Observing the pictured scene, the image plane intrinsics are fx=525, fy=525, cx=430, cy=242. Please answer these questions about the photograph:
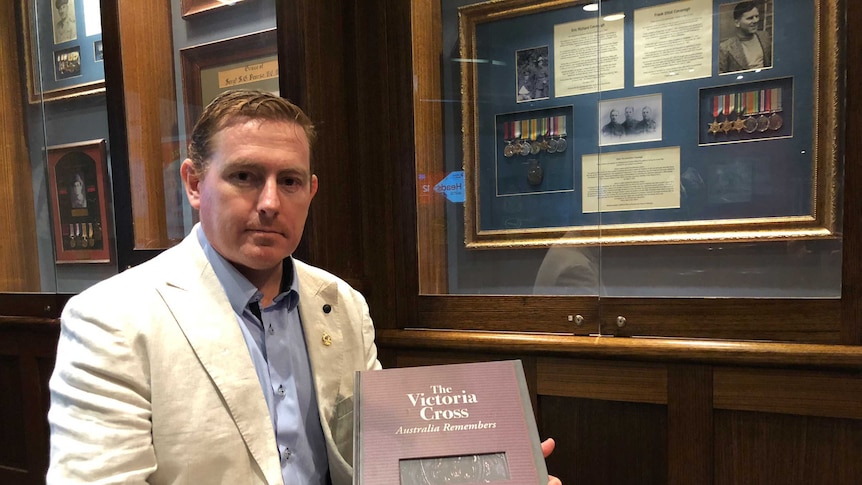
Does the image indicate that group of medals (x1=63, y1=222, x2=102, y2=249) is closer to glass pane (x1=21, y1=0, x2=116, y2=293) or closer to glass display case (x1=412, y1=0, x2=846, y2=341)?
glass pane (x1=21, y1=0, x2=116, y2=293)

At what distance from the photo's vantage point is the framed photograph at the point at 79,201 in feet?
7.27

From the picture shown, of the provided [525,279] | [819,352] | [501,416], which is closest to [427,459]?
[501,416]

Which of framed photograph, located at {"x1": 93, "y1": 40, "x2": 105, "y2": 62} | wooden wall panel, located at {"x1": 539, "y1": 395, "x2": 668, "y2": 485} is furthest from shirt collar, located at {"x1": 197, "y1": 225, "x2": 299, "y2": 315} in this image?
framed photograph, located at {"x1": 93, "y1": 40, "x2": 105, "y2": 62}

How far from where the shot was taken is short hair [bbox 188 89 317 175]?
1082mm

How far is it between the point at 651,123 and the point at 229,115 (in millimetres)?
1353

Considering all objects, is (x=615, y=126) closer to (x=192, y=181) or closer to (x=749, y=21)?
(x=749, y=21)

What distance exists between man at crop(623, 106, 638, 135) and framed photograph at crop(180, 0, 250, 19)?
1443 mm

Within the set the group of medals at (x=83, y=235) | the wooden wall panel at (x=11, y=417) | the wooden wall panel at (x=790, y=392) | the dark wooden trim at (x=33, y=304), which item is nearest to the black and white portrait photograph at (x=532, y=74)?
the wooden wall panel at (x=790, y=392)

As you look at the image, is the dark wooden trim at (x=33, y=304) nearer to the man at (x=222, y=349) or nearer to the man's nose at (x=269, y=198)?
the man at (x=222, y=349)

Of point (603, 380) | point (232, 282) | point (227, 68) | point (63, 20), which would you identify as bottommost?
point (603, 380)

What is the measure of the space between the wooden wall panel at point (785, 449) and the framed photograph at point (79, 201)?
2.43m

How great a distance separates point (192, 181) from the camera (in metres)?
1.12

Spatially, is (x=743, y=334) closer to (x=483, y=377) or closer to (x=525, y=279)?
(x=525, y=279)

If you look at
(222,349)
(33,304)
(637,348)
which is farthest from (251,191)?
(33,304)
